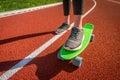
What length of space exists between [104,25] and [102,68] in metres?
2.56

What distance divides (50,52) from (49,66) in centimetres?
52

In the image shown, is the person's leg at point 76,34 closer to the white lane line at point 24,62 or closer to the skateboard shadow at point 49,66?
the skateboard shadow at point 49,66

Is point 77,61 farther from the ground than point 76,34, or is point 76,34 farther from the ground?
point 76,34

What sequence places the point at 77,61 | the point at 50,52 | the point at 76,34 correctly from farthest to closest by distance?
1. the point at 50,52
2. the point at 76,34
3. the point at 77,61

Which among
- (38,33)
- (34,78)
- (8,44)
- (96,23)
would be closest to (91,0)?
(96,23)

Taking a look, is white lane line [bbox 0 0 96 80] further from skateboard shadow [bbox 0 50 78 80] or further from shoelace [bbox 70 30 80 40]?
shoelace [bbox 70 30 80 40]

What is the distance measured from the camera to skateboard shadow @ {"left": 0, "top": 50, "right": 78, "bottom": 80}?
2.74 m

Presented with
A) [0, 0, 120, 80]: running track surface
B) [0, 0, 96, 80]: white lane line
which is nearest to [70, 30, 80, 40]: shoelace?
[0, 0, 120, 80]: running track surface

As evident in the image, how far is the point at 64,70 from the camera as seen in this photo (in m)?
2.91

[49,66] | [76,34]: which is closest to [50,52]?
[49,66]

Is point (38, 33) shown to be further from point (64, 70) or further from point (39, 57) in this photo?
point (64, 70)

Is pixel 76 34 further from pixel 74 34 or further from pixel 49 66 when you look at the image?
Answer: pixel 49 66

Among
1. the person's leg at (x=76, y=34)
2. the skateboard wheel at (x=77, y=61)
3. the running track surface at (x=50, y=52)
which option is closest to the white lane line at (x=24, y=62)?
the running track surface at (x=50, y=52)

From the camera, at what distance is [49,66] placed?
297 centimetres
